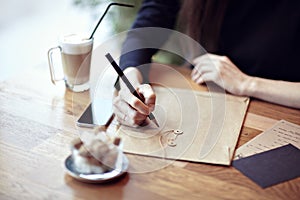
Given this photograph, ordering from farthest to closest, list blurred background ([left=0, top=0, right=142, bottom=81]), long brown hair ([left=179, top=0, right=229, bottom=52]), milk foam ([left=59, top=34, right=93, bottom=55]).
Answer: blurred background ([left=0, top=0, right=142, bottom=81]) < long brown hair ([left=179, top=0, right=229, bottom=52]) < milk foam ([left=59, top=34, right=93, bottom=55])

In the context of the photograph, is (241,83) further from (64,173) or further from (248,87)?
(64,173)

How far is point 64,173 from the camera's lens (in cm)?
82

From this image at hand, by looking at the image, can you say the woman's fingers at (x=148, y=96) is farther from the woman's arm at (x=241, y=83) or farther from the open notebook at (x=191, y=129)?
the woman's arm at (x=241, y=83)

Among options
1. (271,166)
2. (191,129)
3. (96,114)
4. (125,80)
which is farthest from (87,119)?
(271,166)

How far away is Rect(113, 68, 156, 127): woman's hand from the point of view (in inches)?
38.1

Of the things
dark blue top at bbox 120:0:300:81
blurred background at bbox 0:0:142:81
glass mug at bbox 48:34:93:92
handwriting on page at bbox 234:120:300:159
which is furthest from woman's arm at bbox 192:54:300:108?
blurred background at bbox 0:0:142:81

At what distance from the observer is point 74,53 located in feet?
3.66

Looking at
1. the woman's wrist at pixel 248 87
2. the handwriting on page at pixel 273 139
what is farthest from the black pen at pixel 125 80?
the woman's wrist at pixel 248 87

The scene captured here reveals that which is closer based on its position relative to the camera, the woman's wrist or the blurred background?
the woman's wrist

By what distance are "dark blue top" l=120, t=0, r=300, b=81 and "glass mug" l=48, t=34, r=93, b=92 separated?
12.0 inches

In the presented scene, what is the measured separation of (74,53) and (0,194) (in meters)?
0.46

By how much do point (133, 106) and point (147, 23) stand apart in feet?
1.63

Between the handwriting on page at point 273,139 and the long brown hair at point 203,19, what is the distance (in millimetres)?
485

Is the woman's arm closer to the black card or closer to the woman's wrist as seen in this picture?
the woman's wrist
